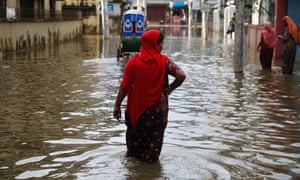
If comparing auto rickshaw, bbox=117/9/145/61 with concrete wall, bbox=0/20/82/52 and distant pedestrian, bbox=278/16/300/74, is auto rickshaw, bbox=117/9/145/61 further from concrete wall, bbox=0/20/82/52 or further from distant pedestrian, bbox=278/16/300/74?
concrete wall, bbox=0/20/82/52

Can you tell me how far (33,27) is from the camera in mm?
31531

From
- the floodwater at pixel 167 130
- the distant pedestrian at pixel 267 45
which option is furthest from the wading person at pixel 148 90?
the distant pedestrian at pixel 267 45

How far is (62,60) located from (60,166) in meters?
16.0

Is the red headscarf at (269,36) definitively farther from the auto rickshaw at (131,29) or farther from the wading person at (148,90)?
the wading person at (148,90)

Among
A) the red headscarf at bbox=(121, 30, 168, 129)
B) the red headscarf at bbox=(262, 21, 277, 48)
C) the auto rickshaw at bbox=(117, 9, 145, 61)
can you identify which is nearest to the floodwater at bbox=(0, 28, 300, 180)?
the red headscarf at bbox=(121, 30, 168, 129)

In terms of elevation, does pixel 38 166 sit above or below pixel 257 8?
below

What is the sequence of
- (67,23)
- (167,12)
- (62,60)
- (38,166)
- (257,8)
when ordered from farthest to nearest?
(167,12), (67,23), (257,8), (62,60), (38,166)

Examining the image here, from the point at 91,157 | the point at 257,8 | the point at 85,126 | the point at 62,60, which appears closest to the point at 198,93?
the point at 85,126

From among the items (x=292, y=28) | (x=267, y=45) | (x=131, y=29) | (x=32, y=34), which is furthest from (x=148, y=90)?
(x=32, y=34)

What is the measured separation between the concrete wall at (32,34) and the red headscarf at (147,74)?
1972 cm

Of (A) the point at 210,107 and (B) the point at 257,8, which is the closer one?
(A) the point at 210,107

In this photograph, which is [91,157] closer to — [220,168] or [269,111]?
[220,168]

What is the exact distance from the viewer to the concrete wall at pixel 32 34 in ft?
87.2

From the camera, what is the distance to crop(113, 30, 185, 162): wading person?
22.8ft
